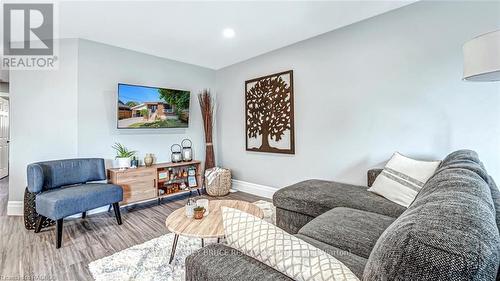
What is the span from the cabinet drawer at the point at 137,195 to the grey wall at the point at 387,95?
69.5 inches

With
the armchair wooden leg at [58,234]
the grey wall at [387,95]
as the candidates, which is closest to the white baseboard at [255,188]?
the grey wall at [387,95]

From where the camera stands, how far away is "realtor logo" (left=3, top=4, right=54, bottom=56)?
250 cm

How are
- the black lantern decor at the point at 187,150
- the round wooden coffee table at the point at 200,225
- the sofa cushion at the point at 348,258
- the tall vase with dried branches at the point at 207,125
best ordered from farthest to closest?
the tall vase with dried branches at the point at 207,125
the black lantern decor at the point at 187,150
the round wooden coffee table at the point at 200,225
the sofa cushion at the point at 348,258

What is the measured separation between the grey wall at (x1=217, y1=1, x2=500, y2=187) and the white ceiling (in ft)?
0.83

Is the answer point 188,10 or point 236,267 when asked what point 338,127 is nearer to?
point 188,10

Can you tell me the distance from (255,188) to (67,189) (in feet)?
8.47

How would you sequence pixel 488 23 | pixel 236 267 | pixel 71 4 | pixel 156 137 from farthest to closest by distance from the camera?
1. pixel 156 137
2. pixel 71 4
3. pixel 488 23
4. pixel 236 267

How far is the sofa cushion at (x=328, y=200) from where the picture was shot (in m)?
2.05

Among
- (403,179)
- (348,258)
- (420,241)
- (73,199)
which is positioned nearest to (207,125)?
(73,199)

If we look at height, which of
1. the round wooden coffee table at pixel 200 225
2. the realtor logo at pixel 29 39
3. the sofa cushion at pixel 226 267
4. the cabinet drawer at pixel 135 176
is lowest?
the round wooden coffee table at pixel 200 225

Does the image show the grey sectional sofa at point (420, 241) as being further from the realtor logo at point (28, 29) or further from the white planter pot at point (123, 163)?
the realtor logo at point (28, 29)

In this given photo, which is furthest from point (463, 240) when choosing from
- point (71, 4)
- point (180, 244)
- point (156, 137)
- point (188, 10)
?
point (156, 137)

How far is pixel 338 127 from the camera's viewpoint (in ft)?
10.1

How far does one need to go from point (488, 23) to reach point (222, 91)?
12.0 feet
